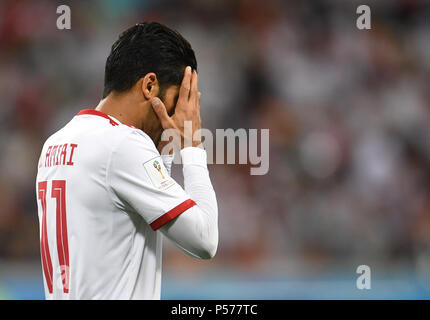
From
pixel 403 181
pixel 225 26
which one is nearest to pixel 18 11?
pixel 225 26

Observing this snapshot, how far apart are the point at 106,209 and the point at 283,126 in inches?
194

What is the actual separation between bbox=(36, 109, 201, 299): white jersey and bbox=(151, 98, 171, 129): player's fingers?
16cm

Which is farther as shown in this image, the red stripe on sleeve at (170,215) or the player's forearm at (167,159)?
the player's forearm at (167,159)

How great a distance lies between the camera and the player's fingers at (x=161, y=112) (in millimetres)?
1950

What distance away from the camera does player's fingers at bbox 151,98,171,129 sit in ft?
6.40

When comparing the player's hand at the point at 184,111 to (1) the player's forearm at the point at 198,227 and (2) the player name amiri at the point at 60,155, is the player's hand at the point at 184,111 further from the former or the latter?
(2) the player name amiri at the point at 60,155

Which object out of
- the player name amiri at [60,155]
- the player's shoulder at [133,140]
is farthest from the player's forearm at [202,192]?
the player name amiri at [60,155]

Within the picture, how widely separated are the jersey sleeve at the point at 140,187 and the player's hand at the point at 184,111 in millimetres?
205

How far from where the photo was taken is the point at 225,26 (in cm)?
745

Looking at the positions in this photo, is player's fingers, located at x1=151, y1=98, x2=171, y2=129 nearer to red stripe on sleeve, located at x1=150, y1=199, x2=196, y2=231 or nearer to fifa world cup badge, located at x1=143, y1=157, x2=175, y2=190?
fifa world cup badge, located at x1=143, y1=157, x2=175, y2=190

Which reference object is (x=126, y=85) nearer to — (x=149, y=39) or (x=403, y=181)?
(x=149, y=39)

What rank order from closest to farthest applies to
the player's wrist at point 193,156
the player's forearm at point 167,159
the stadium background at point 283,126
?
the player's wrist at point 193,156, the player's forearm at point 167,159, the stadium background at point 283,126

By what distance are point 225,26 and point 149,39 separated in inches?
222


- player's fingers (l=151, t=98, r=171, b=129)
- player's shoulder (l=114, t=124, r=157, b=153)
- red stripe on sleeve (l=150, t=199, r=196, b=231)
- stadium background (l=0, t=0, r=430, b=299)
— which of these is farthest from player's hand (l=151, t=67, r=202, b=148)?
stadium background (l=0, t=0, r=430, b=299)
